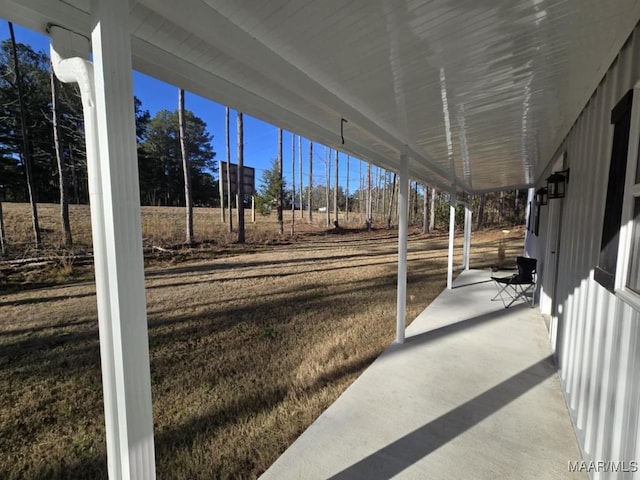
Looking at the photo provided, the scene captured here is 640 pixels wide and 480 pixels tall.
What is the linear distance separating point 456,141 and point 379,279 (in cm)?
422

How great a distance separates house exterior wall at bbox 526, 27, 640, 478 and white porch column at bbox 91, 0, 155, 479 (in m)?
1.84

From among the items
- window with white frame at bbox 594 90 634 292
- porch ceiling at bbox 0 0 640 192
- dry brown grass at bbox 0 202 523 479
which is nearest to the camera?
porch ceiling at bbox 0 0 640 192

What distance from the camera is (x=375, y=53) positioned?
60.4 inches

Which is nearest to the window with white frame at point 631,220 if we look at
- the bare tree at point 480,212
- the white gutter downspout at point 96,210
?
the white gutter downspout at point 96,210

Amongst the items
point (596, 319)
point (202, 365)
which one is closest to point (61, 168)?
point (202, 365)

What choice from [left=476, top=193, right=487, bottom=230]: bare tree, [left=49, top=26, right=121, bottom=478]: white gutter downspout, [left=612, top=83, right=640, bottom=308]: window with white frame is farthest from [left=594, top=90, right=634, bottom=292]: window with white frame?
[left=476, top=193, right=487, bottom=230]: bare tree

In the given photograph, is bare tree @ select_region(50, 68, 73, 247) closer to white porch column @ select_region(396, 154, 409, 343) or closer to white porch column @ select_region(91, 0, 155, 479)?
white porch column @ select_region(396, 154, 409, 343)

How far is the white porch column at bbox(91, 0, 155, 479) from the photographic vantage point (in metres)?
0.92

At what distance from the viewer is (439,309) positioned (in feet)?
15.5

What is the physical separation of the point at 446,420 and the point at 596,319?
3.84 feet

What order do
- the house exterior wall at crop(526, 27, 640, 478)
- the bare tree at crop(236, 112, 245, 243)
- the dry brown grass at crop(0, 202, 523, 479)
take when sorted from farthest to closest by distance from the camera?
the bare tree at crop(236, 112, 245, 243) → the dry brown grass at crop(0, 202, 523, 479) → the house exterior wall at crop(526, 27, 640, 478)

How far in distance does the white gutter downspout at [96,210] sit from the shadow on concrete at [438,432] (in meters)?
1.28

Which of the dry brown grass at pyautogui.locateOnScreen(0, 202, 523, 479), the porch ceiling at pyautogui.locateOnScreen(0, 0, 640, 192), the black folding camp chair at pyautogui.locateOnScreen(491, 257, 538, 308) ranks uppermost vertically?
the porch ceiling at pyautogui.locateOnScreen(0, 0, 640, 192)

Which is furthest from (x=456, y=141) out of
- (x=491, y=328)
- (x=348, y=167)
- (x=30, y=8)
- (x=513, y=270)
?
(x=348, y=167)
